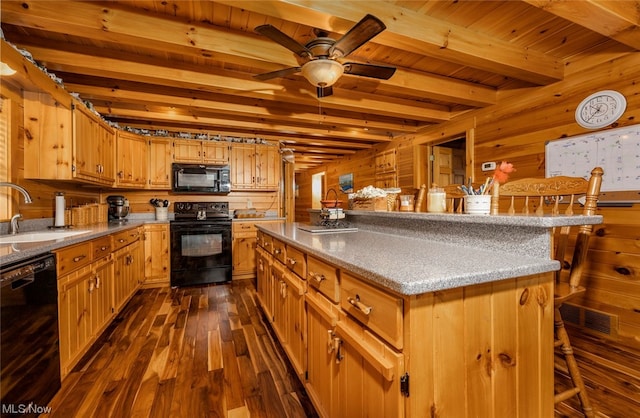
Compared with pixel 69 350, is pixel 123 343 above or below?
below

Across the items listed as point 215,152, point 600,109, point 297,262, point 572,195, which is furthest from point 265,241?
point 600,109

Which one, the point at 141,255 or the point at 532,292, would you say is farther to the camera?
the point at 141,255

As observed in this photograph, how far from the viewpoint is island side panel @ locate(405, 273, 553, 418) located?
0.83m

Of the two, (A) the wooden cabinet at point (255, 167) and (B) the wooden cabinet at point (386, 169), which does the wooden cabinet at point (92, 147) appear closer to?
(A) the wooden cabinet at point (255, 167)

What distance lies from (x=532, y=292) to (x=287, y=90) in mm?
2716

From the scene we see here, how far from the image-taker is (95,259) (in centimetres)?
221

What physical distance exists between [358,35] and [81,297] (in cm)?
256

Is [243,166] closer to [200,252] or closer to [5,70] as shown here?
[200,252]

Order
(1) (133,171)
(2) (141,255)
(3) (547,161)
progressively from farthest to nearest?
1. (1) (133,171)
2. (2) (141,255)
3. (3) (547,161)

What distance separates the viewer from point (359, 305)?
1002mm

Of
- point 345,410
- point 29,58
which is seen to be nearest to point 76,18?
point 29,58

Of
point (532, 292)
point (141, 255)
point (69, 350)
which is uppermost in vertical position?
point (532, 292)

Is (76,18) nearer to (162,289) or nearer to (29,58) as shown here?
(29,58)

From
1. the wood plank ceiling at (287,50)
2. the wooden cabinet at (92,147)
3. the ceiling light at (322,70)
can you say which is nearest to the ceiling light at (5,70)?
the wood plank ceiling at (287,50)
